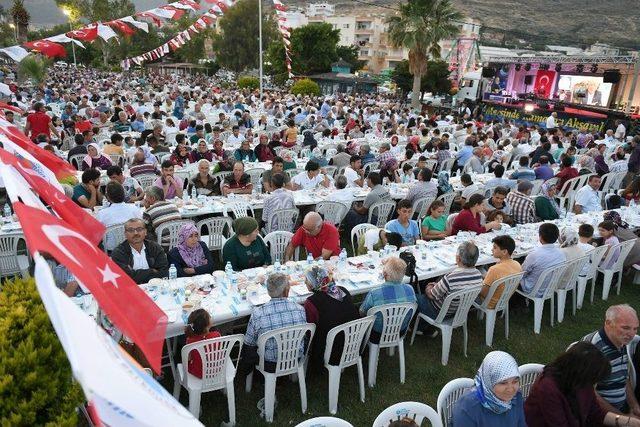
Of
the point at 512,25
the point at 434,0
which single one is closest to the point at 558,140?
the point at 434,0

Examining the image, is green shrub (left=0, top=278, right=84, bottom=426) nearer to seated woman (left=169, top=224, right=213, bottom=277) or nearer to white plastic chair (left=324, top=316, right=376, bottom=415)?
white plastic chair (left=324, top=316, right=376, bottom=415)

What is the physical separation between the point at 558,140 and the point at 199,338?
13.7 metres

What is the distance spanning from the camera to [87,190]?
7.31 meters

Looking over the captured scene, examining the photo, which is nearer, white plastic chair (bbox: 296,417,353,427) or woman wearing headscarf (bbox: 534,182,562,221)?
white plastic chair (bbox: 296,417,353,427)

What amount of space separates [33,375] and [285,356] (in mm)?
2167

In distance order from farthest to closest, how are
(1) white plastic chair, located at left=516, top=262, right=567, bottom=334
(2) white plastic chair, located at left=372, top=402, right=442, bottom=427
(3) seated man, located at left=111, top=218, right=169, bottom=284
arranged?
(1) white plastic chair, located at left=516, top=262, right=567, bottom=334, (3) seated man, located at left=111, top=218, right=169, bottom=284, (2) white plastic chair, located at left=372, top=402, right=442, bottom=427

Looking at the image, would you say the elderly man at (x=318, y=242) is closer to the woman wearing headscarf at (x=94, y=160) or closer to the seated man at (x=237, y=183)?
the seated man at (x=237, y=183)

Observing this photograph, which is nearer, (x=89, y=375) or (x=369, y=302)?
(x=89, y=375)

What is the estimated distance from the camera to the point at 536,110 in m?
28.8

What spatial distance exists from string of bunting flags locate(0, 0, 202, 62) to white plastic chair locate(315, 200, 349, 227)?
22.6 ft

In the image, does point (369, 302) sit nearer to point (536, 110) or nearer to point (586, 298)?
point (586, 298)

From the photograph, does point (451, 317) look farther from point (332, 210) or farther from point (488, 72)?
point (488, 72)

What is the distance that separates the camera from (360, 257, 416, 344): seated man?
453 cm

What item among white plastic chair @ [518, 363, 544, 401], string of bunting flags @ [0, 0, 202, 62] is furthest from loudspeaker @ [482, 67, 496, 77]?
white plastic chair @ [518, 363, 544, 401]
